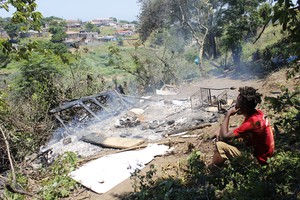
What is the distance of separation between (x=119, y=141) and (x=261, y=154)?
4408 mm

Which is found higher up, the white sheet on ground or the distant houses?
the distant houses

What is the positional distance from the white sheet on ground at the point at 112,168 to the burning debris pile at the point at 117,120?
0.84 meters

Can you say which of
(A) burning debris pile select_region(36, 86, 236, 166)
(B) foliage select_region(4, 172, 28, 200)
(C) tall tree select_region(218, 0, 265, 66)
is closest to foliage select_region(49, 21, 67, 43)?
(C) tall tree select_region(218, 0, 265, 66)

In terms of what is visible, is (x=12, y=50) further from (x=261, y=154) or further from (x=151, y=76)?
(x=151, y=76)

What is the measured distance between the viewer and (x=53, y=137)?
8.15 m

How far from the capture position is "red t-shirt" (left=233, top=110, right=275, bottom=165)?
3.30 m

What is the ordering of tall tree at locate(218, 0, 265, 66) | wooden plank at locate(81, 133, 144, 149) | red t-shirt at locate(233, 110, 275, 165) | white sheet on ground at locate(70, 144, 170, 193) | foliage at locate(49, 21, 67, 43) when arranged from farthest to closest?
foliage at locate(49, 21, 67, 43), tall tree at locate(218, 0, 265, 66), wooden plank at locate(81, 133, 144, 149), white sheet on ground at locate(70, 144, 170, 193), red t-shirt at locate(233, 110, 275, 165)

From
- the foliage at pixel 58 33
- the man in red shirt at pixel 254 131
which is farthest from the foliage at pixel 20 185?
the foliage at pixel 58 33

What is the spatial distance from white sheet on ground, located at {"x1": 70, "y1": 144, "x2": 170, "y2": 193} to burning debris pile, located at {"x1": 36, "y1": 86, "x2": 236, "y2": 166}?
84 cm

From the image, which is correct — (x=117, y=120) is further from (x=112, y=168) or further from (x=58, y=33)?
(x=58, y=33)

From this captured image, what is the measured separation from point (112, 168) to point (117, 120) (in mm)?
3304

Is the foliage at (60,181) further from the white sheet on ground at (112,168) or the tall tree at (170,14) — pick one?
the tall tree at (170,14)

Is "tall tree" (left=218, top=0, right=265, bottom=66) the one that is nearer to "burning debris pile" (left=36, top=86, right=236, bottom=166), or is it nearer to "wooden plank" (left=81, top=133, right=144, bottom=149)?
"burning debris pile" (left=36, top=86, right=236, bottom=166)

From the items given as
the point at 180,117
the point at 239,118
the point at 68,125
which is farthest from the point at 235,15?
the point at 68,125
